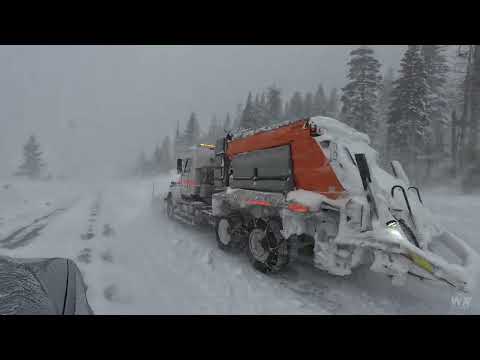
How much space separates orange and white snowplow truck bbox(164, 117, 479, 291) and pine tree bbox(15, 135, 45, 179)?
192ft

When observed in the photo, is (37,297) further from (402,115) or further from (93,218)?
(402,115)

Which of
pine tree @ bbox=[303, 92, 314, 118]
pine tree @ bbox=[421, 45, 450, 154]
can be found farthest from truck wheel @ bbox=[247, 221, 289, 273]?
pine tree @ bbox=[303, 92, 314, 118]

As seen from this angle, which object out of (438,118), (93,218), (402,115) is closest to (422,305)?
(93,218)

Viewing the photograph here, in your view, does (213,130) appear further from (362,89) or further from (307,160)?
(307,160)

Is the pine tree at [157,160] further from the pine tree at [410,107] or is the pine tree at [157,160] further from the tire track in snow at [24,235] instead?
the tire track in snow at [24,235]

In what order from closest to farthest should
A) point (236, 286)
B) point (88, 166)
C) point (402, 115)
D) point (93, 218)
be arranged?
point (236, 286) < point (93, 218) < point (402, 115) < point (88, 166)

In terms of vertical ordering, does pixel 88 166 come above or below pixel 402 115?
below

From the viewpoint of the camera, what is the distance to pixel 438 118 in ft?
99.4

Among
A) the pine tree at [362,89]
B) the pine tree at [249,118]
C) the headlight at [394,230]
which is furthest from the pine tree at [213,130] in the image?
the headlight at [394,230]

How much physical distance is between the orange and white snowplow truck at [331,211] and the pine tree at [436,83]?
25380mm

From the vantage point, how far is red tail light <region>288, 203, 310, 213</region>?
4.16 m

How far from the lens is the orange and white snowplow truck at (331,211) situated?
3.29 meters

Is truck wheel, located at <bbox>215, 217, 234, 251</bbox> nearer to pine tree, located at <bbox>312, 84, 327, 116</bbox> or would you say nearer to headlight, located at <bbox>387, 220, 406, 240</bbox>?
headlight, located at <bbox>387, 220, 406, 240</bbox>

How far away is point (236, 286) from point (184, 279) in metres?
1.06
